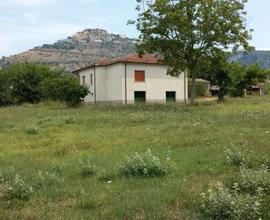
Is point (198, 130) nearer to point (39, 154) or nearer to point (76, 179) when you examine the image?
point (39, 154)

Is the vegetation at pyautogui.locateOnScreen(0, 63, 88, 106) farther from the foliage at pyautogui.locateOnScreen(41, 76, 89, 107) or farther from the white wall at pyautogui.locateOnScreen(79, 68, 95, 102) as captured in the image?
the foliage at pyautogui.locateOnScreen(41, 76, 89, 107)

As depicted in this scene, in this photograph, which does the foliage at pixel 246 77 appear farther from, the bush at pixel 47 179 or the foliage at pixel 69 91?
the bush at pixel 47 179

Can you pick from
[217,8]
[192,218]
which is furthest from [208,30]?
[192,218]

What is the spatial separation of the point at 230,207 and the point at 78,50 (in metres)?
136

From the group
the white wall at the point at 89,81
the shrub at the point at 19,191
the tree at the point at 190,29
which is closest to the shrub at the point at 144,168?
the shrub at the point at 19,191

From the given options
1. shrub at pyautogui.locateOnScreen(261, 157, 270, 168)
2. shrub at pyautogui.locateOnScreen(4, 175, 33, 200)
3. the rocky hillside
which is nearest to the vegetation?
the rocky hillside

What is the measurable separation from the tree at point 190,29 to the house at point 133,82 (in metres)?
17.0

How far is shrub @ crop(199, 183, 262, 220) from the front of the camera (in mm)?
6410

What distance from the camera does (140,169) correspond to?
31.2 feet

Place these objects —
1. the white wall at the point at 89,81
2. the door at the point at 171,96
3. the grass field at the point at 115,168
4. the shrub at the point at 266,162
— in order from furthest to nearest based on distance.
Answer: the white wall at the point at 89,81 < the door at the point at 171,96 < the shrub at the point at 266,162 < the grass field at the point at 115,168

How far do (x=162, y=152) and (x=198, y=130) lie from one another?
5806 millimetres

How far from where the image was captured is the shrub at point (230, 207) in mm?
6410

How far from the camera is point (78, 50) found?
140125mm

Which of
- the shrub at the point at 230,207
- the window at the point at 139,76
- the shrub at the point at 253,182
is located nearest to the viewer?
the shrub at the point at 230,207
